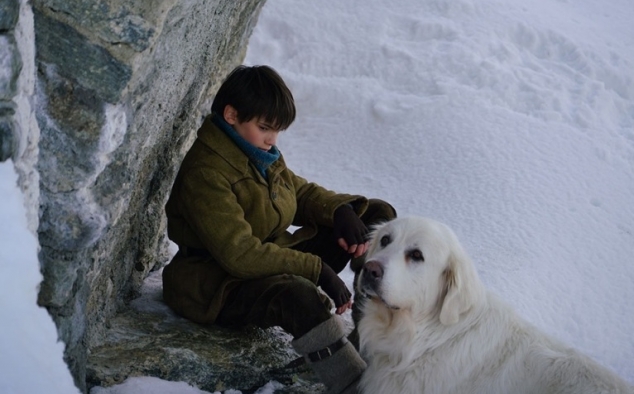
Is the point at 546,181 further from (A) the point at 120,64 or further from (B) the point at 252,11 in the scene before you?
(A) the point at 120,64

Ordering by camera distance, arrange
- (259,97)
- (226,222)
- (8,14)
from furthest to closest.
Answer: (259,97) → (226,222) → (8,14)

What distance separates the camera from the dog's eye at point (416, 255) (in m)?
3.57

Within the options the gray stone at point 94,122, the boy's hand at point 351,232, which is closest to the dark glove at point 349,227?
the boy's hand at point 351,232

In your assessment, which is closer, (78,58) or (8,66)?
(8,66)

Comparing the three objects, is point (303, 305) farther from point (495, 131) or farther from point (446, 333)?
point (495, 131)

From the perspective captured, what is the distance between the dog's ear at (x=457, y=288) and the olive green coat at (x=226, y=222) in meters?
0.65

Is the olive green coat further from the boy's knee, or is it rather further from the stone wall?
the stone wall

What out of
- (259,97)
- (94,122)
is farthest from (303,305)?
(94,122)

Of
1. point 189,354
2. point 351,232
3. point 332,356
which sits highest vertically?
point 351,232

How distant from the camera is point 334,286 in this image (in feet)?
12.8

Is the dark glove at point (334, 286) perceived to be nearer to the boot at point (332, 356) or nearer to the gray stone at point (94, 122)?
the boot at point (332, 356)

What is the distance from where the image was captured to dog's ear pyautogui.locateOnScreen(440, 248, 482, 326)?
3580 millimetres

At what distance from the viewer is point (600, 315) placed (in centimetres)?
585

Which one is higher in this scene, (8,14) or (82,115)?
(8,14)
